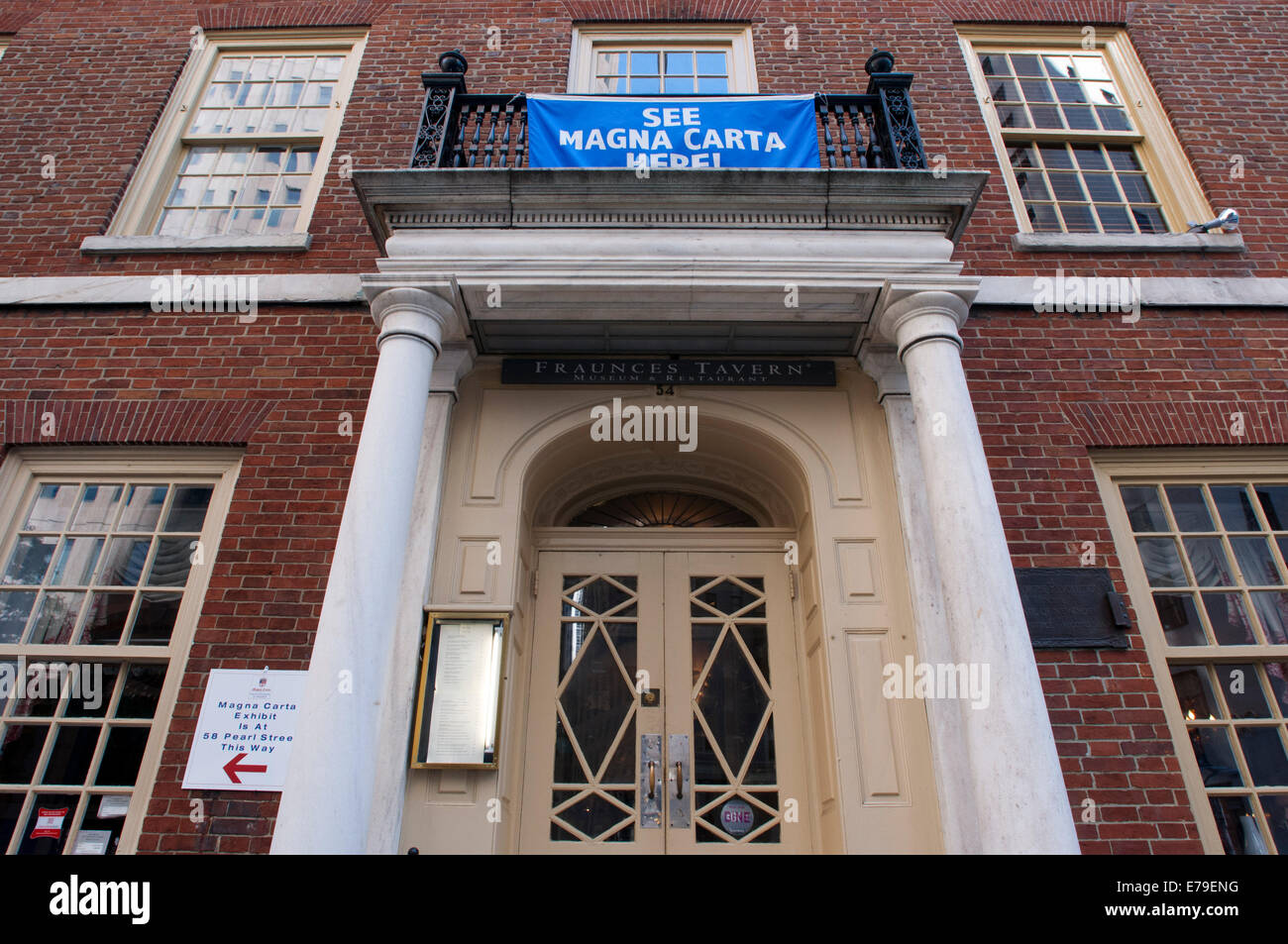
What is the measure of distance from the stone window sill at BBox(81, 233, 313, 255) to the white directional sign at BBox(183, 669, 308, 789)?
10.5ft

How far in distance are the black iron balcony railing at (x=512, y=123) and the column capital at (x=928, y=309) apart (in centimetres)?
87

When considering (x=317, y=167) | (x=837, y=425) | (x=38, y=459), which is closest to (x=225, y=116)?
(x=317, y=167)

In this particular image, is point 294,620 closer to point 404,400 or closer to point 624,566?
point 404,400

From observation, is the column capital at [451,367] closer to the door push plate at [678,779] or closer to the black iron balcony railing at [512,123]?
the black iron balcony railing at [512,123]

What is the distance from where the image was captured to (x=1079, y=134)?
657 cm

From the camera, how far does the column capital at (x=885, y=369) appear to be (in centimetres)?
508

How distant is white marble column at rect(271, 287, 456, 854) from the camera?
329 centimetres

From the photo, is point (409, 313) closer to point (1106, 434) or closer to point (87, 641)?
point (87, 641)

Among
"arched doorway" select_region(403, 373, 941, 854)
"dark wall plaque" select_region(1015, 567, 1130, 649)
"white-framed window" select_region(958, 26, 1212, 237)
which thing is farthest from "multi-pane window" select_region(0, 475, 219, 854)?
"white-framed window" select_region(958, 26, 1212, 237)

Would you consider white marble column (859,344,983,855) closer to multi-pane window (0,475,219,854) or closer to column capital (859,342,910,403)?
column capital (859,342,910,403)

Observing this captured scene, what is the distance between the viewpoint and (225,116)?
6.81 metres

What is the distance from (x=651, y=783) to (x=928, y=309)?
3.30 meters

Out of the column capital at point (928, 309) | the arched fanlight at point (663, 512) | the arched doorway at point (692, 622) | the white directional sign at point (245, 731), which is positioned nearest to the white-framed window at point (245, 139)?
the arched doorway at point (692, 622)

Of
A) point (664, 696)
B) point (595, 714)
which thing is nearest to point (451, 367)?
point (595, 714)
